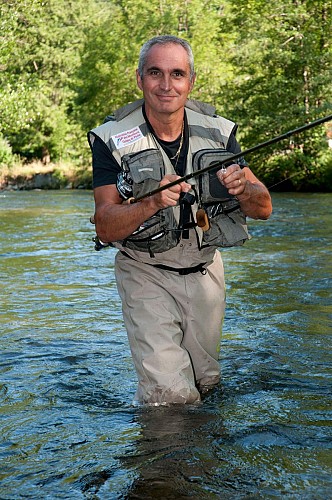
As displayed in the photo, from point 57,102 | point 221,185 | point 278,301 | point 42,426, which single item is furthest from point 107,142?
point 57,102

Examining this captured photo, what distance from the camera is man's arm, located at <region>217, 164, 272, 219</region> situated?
396 centimetres

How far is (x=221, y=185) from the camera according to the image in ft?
14.2

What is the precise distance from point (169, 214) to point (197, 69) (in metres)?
33.2

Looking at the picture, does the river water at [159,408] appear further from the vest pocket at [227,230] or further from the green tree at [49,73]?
the green tree at [49,73]

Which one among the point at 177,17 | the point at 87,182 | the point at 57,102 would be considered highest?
the point at 177,17

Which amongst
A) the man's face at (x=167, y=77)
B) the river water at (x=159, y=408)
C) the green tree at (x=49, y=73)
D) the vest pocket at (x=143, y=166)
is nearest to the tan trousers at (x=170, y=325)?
the river water at (x=159, y=408)

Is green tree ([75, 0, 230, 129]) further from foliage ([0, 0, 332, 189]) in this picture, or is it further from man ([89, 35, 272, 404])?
man ([89, 35, 272, 404])

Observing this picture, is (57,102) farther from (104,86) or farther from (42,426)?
(42,426)

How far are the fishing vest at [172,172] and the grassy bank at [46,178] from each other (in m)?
31.3

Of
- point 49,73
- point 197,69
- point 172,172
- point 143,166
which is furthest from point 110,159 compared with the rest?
point 49,73

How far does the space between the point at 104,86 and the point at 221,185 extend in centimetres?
3616

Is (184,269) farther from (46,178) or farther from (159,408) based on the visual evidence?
(46,178)

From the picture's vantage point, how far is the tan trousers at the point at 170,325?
418 centimetres

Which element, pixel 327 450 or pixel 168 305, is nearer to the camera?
pixel 327 450
